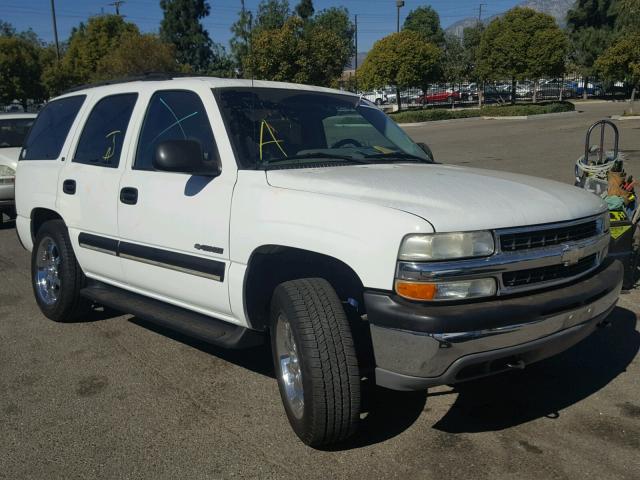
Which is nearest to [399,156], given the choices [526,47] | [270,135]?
[270,135]

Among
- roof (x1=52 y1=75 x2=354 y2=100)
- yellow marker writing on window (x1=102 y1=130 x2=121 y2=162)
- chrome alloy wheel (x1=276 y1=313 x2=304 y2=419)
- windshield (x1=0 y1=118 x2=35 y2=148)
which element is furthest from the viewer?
windshield (x1=0 y1=118 x2=35 y2=148)

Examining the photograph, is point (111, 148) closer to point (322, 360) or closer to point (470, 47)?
point (322, 360)

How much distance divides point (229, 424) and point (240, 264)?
3.01 ft

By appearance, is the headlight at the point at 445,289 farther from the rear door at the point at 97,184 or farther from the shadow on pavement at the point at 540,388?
the rear door at the point at 97,184

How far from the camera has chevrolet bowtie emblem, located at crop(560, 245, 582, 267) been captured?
319cm

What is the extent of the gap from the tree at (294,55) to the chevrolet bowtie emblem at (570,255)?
3008cm

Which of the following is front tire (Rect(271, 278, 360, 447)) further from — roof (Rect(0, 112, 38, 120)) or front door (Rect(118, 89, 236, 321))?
roof (Rect(0, 112, 38, 120))

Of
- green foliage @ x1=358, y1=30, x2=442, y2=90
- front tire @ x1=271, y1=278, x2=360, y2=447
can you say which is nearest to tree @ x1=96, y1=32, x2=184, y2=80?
green foliage @ x1=358, y1=30, x2=442, y2=90

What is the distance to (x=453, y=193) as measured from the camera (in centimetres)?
324

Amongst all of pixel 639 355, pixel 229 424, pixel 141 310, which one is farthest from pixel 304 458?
pixel 639 355

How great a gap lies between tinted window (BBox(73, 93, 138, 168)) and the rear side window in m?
0.34

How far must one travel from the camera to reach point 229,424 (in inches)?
146

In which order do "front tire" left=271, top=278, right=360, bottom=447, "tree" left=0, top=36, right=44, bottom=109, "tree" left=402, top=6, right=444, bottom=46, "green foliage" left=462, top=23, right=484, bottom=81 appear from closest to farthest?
"front tire" left=271, top=278, right=360, bottom=447 → "tree" left=0, top=36, right=44, bottom=109 → "green foliage" left=462, top=23, right=484, bottom=81 → "tree" left=402, top=6, right=444, bottom=46

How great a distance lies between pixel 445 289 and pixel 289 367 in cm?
109
